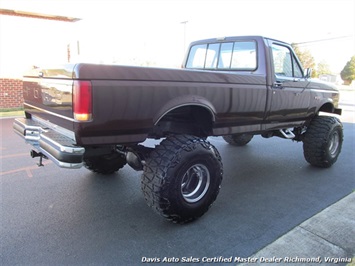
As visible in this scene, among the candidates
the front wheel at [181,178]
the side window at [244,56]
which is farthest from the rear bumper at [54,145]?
the side window at [244,56]

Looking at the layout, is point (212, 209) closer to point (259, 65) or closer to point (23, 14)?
point (259, 65)

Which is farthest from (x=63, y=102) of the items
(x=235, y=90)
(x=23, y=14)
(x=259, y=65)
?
(x=23, y=14)

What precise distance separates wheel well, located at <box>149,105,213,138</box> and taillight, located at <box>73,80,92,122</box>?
3.35 ft

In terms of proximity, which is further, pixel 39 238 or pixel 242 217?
pixel 242 217

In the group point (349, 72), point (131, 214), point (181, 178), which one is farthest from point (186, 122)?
point (349, 72)

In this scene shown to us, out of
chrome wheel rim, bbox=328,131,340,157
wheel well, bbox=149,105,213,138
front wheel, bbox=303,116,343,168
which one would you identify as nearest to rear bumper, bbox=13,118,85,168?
wheel well, bbox=149,105,213,138

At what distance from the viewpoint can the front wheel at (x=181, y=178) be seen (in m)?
2.99

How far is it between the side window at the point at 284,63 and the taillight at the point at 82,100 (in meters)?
2.91

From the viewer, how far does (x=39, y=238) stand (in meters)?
2.96

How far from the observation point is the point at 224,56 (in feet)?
15.5

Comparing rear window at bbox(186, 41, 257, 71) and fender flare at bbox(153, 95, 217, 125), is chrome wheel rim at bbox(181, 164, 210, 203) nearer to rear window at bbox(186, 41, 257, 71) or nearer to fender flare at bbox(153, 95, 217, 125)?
fender flare at bbox(153, 95, 217, 125)

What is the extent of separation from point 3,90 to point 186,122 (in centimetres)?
1061

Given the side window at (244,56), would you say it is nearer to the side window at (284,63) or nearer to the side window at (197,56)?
the side window at (284,63)

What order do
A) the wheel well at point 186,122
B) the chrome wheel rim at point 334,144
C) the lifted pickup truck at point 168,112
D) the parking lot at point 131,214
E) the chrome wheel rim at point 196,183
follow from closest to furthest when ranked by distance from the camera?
the lifted pickup truck at point 168,112
the parking lot at point 131,214
the chrome wheel rim at point 196,183
the wheel well at point 186,122
the chrome wheel rim at point 334,144
